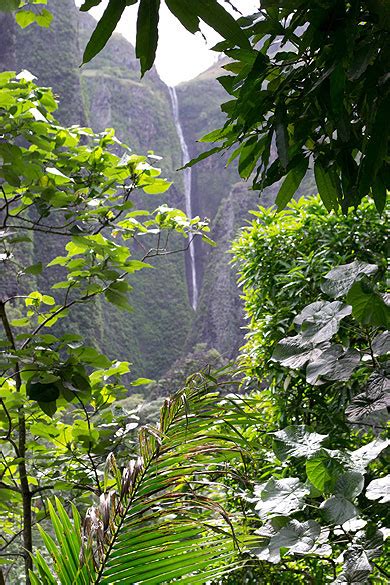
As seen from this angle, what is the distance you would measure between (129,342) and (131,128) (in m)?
14.3

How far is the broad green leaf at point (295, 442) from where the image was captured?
962mm

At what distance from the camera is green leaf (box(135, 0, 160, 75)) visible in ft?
1.60

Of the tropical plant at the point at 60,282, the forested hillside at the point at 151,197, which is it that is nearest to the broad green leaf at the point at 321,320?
the tropical plant at the point at 60,282

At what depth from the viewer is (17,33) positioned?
2977cm

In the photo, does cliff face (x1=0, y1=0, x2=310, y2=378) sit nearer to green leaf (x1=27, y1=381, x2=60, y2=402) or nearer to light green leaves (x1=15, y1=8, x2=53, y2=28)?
light green leaves (x1=15, y1=8, x2=53, y2=28)

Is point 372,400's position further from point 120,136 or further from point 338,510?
point 120,136

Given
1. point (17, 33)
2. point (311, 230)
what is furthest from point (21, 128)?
point (17, 33)

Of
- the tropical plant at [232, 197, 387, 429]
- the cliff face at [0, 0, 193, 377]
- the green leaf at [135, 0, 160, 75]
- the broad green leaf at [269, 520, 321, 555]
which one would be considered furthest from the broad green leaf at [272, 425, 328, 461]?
the cliff face at [0, 0, 193, 377]

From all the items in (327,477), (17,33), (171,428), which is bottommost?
(327,477)

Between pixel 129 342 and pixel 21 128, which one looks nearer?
pixel 21 128

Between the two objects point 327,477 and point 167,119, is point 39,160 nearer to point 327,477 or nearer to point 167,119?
point 327,477

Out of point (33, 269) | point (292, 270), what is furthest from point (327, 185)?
point (292, 270)

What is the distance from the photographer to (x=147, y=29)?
1.63 ft

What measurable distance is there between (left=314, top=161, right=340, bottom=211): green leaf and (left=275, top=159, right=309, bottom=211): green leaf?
0.11 feet
